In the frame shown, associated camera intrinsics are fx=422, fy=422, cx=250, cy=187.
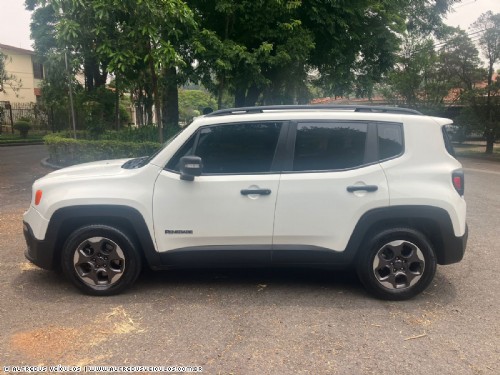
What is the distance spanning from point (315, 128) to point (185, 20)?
695 cm

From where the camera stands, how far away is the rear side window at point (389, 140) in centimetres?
393

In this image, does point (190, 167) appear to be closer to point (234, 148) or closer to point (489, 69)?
point (234, 148)

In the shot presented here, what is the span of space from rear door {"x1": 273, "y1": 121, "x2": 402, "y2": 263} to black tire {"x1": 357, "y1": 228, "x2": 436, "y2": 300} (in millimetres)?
283

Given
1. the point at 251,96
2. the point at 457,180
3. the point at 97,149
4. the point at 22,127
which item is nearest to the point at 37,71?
the point at 22,127

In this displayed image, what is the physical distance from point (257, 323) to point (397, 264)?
56.7 inches

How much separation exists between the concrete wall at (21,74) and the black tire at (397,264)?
3783 cm

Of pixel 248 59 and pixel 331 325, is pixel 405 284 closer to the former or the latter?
pixel 331 325

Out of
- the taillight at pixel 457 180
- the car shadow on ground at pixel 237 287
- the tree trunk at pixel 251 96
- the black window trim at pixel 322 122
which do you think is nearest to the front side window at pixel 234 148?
the black window trim at pixel 322 122

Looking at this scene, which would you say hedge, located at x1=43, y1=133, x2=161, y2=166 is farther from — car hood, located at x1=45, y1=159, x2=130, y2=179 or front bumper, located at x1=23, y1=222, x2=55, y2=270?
front bumper, located at x1=23, y1=222, x2=55, y2=270

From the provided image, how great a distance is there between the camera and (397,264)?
155 inches

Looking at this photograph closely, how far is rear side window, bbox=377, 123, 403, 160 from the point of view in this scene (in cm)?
393

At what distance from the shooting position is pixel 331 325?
3496 mm

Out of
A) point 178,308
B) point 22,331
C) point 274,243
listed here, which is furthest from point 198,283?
point 22,331

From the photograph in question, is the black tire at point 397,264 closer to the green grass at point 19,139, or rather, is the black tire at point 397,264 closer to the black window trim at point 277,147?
the black window trim at point 277,147
